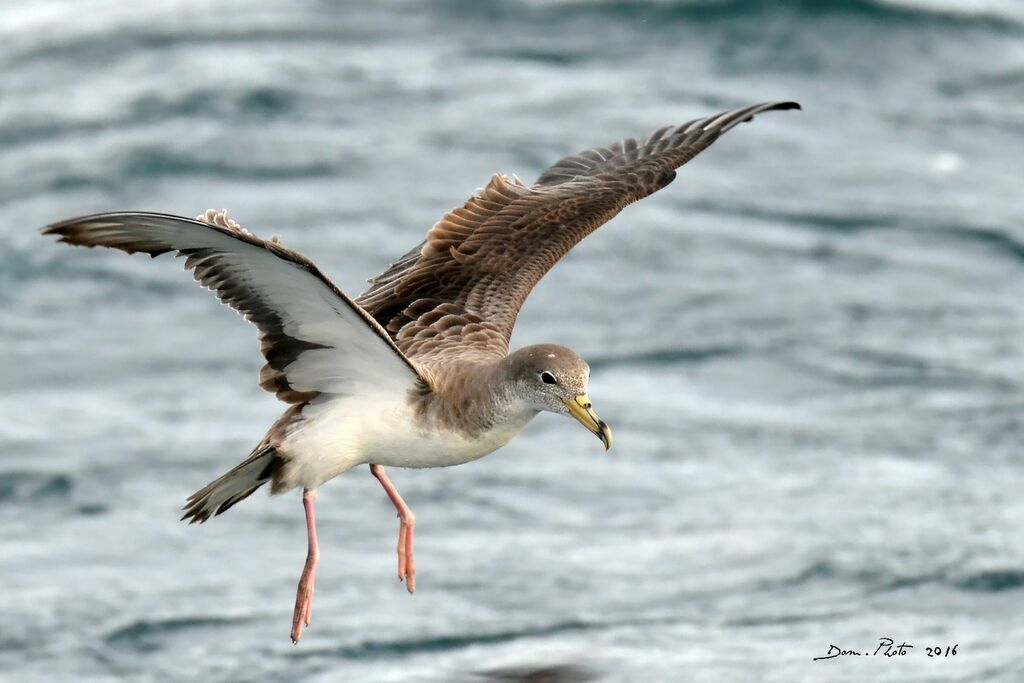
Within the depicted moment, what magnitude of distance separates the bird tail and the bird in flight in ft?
0.05

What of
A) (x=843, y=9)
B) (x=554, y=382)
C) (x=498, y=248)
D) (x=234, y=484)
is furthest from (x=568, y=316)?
(x=554, y=382)

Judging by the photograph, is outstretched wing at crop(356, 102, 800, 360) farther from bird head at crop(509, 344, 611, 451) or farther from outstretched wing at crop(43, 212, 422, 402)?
bird head at crop(509, 344, 611, 451)

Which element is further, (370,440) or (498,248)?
(498,248)

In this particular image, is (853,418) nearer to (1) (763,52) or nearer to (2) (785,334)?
(2) (785,334)

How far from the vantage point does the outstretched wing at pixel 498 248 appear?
16125 mm

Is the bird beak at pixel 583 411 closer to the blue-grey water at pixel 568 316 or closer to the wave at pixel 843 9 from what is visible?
the blue-grey water at pixel 568 316

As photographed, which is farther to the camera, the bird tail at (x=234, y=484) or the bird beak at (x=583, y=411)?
the bird tail at (x=234, y=484)

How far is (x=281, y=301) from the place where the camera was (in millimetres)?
14148

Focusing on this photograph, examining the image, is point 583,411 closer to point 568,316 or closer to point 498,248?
point 498,248

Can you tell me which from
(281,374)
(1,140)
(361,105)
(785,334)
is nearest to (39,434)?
(1,140)

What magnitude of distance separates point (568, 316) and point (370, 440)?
31.8 metres

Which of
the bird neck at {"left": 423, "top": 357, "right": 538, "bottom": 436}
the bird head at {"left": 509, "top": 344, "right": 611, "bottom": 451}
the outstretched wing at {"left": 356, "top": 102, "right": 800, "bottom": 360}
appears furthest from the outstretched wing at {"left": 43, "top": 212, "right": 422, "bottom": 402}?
the outstretched wing at {"left": 356, "top": 102, "right": 800, "bottom": 360}

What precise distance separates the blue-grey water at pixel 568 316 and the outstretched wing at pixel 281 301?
27767 millimetres

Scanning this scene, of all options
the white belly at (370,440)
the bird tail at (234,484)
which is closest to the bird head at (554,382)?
the white belly at (370,440)
